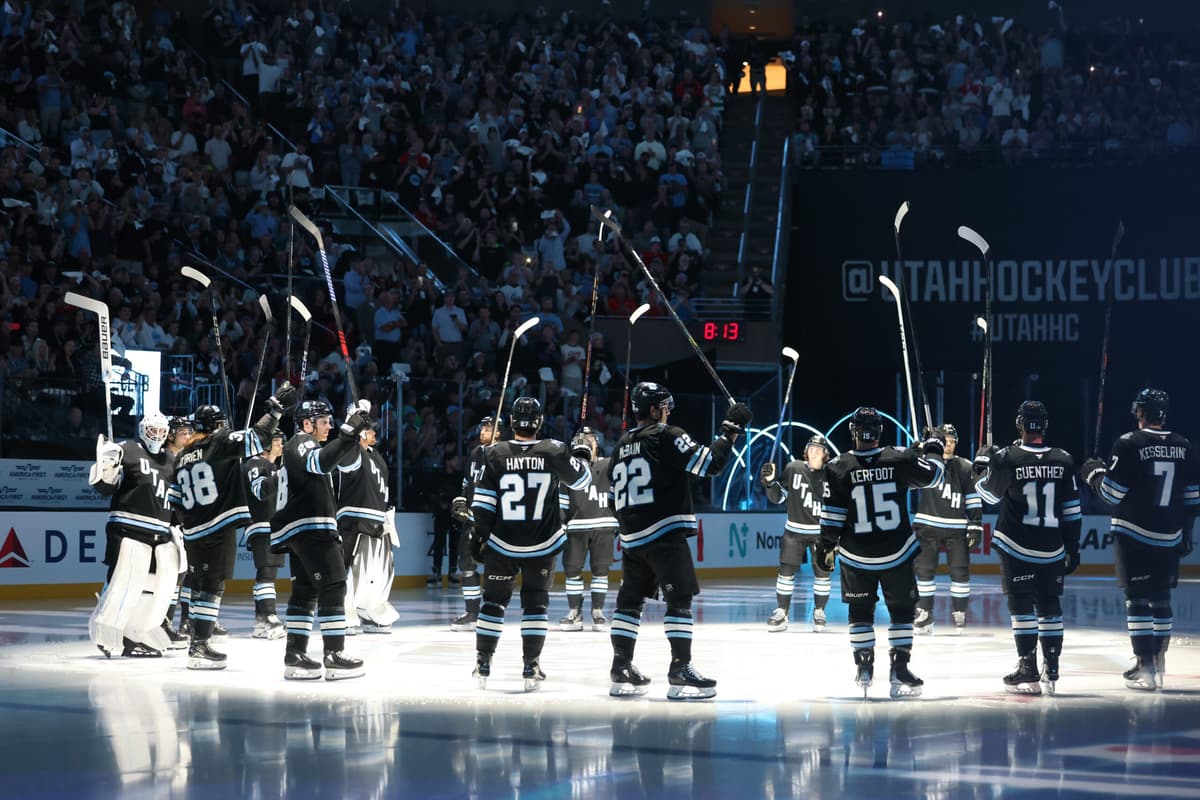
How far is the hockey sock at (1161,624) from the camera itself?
10859mm

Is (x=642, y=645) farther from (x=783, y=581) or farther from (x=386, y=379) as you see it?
(x=386, y=379)

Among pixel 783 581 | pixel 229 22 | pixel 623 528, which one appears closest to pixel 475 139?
pixel 229 22

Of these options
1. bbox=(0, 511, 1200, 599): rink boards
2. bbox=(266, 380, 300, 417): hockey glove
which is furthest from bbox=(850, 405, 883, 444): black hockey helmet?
bbox=(0, 511, 1200, 599): rink boards

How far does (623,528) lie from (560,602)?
956cm

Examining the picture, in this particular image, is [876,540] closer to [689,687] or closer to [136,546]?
[689,687]

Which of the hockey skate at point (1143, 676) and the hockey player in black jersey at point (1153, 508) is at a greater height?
the hockey player in black jersey at point (1153, 508)

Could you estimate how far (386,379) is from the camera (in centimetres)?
2062

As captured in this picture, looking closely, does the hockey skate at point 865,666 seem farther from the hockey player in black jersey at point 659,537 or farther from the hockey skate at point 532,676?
the hockey skate at point 532,676

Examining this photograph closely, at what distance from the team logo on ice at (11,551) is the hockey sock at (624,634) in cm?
1062

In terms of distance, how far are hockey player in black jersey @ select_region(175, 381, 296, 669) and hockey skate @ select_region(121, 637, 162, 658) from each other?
2.17 ft

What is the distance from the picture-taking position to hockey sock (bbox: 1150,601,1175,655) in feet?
35.6

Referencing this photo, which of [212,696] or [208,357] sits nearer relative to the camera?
[212,696]

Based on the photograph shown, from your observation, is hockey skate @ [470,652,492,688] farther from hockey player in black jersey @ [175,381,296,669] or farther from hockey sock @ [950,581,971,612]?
hockey sock @ [950,581,971,612]

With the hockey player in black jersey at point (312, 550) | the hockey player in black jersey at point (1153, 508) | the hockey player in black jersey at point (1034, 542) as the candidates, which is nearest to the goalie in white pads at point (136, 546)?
the hockey player in black jersey at point (312, 550)
